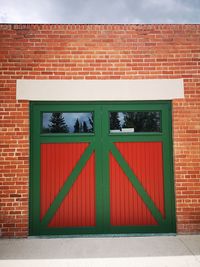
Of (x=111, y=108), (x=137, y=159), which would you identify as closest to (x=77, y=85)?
(x=111, y=108)

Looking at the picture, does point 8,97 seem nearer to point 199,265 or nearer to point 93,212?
point 93,212

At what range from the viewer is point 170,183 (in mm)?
5449

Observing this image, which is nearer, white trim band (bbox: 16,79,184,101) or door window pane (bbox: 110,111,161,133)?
white trim band (bbox: 16,79,184,101)

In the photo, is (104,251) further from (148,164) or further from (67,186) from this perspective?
(148,164)

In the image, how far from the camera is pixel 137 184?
5438mm

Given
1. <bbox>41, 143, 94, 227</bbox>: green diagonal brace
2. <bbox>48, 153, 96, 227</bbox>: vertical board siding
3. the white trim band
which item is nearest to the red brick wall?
the white trim band

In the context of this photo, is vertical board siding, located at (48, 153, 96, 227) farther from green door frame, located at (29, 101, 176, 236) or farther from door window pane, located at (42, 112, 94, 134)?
door window pane, located at (42, 112, 94, 134)

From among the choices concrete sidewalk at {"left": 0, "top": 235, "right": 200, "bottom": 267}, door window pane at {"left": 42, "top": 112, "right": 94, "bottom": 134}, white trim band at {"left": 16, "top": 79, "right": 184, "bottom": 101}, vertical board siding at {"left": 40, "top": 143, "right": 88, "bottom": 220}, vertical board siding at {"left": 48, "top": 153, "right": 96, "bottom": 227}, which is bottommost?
concrete sidewalk at {"left": 0, "top": 235, "right": 200, "bottom": 267}

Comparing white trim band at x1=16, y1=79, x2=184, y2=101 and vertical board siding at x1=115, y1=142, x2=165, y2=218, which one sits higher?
white trim band at x1=16, y1=79, x2=184, y2=101

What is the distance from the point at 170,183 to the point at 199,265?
1761mm

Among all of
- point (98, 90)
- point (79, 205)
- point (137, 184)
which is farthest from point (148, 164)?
point (98, 90)

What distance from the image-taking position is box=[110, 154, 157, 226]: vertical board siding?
17.6 feet

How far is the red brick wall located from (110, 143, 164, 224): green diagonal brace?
43cm

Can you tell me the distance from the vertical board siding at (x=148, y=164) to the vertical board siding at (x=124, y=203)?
24 cm
